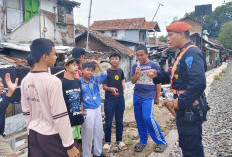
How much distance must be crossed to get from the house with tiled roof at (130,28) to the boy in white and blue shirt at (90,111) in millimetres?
25339

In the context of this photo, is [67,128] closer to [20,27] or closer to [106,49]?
[20,27]

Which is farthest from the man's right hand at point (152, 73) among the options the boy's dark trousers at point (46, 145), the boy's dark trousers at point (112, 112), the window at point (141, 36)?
the window at point (141, 36)

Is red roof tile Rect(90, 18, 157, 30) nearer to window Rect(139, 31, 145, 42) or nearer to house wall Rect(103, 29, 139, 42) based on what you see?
house wall Rect(103, 29, 139, 42)

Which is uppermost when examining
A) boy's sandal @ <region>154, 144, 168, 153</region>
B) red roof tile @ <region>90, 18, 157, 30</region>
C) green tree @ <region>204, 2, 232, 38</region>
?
green tree @ <region>204, 2, 232, 38</region>

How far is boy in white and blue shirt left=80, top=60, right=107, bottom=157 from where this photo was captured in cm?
348

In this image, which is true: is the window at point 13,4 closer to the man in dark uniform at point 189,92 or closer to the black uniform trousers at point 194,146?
the man in dark uniform at point 189,92

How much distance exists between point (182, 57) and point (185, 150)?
1191 millimetres

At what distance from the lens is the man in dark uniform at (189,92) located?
2.33 m

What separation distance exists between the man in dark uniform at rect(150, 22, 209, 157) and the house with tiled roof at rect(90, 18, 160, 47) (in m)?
26.1

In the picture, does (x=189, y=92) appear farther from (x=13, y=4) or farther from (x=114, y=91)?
(x=13, y=4)

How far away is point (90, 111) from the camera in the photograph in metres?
3.51

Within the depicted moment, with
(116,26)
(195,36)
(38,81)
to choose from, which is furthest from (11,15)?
(195,36)

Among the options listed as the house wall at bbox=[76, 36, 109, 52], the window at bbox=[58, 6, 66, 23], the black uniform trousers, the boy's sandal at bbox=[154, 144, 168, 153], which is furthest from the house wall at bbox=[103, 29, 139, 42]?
the black uniform trousers

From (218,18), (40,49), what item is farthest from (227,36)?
(40,49)
